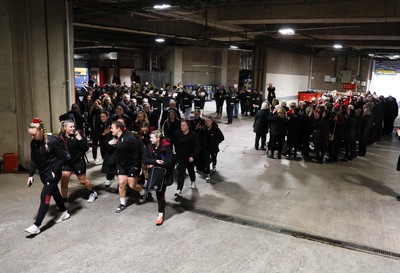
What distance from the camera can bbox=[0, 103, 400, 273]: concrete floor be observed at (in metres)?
4.87

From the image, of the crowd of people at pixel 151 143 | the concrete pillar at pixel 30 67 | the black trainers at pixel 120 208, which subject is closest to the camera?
the crowd of people at pixel 151 143

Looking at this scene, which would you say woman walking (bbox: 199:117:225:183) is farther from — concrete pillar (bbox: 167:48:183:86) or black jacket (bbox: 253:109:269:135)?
concrete pillar (bbox: 167:48:183:86)

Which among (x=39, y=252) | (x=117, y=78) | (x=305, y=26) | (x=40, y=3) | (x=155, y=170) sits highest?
(x=305, y=26)

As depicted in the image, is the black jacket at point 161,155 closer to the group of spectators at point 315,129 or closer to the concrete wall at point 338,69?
the group of spectators at point 315,129

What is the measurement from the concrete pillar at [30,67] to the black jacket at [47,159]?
3.79 meters

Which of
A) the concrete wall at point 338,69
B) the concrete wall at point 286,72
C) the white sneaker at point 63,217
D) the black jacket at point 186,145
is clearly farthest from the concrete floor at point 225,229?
the concrete wall at point 338,69

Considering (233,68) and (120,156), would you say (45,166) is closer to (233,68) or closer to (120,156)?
(120,156)

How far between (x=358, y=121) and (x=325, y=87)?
21.7m

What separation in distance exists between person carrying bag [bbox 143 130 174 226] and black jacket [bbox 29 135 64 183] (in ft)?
4.72

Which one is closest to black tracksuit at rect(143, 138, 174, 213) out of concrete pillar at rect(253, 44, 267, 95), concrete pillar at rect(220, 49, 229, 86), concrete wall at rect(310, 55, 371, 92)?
concrete pillar at rect(253, 44, 267, 95)

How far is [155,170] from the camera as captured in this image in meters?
6.02

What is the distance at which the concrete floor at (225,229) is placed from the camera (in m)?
4.87

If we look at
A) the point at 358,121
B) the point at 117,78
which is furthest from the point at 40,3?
the point at 117,78

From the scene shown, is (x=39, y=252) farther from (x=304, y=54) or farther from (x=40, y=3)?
(x=304, y=54)
